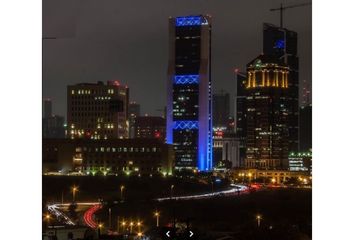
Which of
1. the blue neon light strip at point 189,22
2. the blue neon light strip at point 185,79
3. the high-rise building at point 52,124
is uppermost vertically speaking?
the blue neon light strip at point 189,22

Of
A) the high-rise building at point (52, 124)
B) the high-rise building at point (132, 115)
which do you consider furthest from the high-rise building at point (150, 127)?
the high-rise building at point (52, 124)

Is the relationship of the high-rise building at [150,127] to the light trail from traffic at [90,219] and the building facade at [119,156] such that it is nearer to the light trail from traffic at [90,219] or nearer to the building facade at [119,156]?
the building facade at [119,156]

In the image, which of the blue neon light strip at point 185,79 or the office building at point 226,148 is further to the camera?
the office building at point 226,148

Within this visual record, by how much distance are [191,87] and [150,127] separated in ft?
13.6

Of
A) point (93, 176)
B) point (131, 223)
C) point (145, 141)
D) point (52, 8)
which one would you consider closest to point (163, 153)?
point (145, 141)

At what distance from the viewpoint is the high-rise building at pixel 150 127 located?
73.1 feet

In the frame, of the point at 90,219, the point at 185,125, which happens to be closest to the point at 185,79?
the point at 185,125

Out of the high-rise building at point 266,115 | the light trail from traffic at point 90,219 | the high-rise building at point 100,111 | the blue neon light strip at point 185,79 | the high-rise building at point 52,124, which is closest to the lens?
the high-rise building at point 52,124

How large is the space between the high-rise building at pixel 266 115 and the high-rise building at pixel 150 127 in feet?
13.4

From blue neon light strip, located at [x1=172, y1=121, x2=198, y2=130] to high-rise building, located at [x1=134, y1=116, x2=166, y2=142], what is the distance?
2.45ft

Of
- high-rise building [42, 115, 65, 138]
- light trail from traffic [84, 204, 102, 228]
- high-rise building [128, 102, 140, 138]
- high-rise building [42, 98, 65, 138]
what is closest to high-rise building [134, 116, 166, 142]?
high-rise building [128, 102, 140, 138]

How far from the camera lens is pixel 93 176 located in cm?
1476

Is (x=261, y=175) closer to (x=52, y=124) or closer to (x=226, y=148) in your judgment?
(x=226, y=148)
